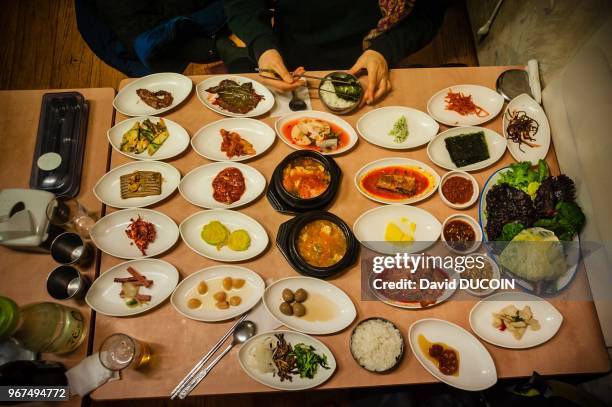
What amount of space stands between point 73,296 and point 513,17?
14.9 ft

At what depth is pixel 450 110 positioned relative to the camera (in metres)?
2.79

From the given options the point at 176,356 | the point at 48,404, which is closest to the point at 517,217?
the point at 176,356

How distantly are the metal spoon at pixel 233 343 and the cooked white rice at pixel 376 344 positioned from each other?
606 millimetres

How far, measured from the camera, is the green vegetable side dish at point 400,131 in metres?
2.70

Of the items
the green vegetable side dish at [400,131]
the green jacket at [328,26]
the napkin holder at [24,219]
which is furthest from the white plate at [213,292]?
the green jacket at [328,26]

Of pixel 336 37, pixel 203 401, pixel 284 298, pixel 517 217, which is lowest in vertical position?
pixel 203 401

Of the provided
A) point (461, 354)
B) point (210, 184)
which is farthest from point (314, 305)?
point (210, 184)

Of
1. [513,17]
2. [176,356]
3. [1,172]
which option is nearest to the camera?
[176,356]

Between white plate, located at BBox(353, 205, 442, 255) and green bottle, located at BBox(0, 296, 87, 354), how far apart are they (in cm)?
175

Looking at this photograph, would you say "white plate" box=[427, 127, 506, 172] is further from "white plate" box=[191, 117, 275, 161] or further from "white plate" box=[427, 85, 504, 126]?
"white plate" box=[191, 117, 275, 161]

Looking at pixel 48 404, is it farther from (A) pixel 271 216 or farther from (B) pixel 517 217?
(B) pixel 517 217

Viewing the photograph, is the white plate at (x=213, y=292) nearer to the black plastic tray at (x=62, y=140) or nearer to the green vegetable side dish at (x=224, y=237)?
the green vegetable side dish at (x=224, y=237)

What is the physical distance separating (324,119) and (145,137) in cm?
130

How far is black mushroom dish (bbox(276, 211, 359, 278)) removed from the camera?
2273 millimetres
